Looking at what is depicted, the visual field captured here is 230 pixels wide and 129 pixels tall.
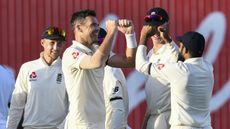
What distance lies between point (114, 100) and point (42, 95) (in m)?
0.80

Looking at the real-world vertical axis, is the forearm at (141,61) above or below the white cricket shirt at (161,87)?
above

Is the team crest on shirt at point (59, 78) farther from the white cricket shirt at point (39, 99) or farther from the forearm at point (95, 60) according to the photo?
the forearm at point (95, 60)

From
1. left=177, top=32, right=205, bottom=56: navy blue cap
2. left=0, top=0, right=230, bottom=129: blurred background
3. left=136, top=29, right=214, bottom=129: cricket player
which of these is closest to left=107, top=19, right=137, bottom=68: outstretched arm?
left=136, top=29, right=214, bottom=129: cricket player

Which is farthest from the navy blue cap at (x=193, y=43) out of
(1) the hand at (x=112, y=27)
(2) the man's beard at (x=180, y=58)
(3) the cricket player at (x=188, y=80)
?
(1) the hand at (x=112, y=27)

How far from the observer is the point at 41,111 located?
721cm

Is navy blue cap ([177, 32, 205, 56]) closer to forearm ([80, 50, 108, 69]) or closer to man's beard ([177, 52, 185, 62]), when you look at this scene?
man's beard ([177, 52, 185, 62])

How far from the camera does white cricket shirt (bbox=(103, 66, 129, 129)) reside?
22.1 ft

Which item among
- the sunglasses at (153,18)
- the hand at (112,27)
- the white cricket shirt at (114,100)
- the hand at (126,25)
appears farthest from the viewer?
the white cricket shirt at (114,100)

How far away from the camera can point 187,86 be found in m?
6.02

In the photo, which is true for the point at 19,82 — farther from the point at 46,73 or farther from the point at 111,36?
the point at 111,36

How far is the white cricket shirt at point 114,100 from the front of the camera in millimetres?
6732

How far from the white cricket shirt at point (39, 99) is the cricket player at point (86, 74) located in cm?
124

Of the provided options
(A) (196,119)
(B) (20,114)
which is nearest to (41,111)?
(B) (20,114)

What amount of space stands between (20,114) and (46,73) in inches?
18.5
